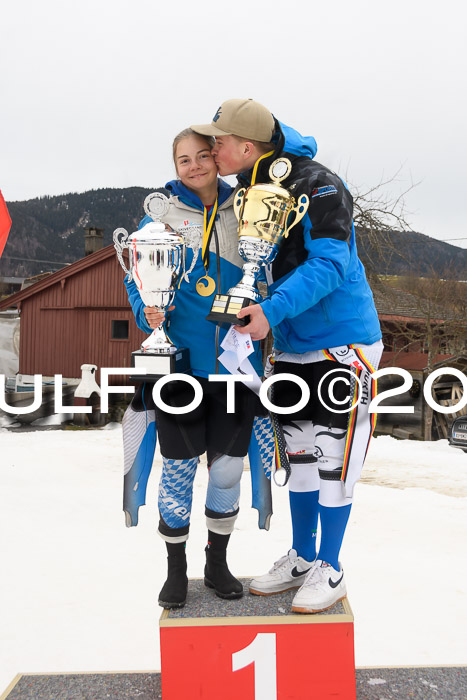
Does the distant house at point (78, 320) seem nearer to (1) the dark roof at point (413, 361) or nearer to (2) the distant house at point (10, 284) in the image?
(1) the dark roof at point (413, 361)

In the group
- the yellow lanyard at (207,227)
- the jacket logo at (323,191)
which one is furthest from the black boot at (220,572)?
the jacket logo at (323,191)

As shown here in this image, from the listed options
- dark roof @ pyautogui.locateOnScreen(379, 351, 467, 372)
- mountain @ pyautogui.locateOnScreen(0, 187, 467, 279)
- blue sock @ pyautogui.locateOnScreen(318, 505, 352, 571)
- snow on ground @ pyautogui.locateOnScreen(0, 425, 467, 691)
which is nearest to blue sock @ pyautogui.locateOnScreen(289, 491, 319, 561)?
blue sock @ pyautogui.locateOnScreen(318, 505, 352, 571)

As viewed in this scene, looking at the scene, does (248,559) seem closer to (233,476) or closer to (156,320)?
(233,476)

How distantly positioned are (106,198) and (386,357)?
95.2 meters

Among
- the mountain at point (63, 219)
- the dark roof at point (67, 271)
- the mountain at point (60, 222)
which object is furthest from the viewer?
the mountain at point (63, 219)

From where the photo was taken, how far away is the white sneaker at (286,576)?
2846 mm

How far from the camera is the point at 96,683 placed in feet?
9.61

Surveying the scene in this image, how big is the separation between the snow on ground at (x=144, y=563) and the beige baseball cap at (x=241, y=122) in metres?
2.62

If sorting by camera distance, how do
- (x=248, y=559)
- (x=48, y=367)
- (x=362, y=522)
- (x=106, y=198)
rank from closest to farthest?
1. (x=248, y=559)
2. (x=362, y=522)
3. (x=48, y=367)
4. (x=106, y=198)

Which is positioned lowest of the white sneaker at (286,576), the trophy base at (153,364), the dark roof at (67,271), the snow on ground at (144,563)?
the snow on ground at (144,563)

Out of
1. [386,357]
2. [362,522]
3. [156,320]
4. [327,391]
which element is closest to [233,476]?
[327,391]

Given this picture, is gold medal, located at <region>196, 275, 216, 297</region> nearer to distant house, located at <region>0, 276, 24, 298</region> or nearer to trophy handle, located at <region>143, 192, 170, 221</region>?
trophy handle, located at <region>143, 192, 170, 221</region>

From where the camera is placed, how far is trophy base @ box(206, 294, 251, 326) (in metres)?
2.29

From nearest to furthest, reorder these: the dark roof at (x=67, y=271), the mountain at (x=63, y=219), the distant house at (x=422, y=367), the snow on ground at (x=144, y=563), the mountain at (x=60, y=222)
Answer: the snow on ground at (x=144, y=563) < the distant house at (x=422, y=367) < the dark roof at (x=67, y=271) < the mountain at (x=60, y=222) < the mountain at (x=63, y=219)
